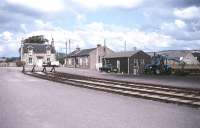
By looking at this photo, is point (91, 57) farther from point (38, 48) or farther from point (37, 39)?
point (37, 39)

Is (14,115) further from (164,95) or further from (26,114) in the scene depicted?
(164,95)

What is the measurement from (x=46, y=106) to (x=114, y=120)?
4.56m

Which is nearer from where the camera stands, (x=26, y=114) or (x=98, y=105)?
(x=26, y=114)

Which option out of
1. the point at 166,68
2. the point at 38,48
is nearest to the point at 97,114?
the point at 166,68

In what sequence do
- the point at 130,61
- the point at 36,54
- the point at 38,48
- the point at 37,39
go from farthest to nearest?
the point at 37,39, the point at 38,48, the point at 36,54, the point at 130,61

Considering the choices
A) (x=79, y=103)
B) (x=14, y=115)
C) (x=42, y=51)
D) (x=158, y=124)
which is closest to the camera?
(x=158, y=124)

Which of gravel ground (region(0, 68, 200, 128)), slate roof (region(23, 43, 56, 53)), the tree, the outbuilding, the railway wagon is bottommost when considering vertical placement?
gravel ground (region(0, 68, 200, 128))

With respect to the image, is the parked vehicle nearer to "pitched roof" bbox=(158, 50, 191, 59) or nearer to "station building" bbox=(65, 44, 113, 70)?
"station building" bbox=(65, 44, 113, 70)

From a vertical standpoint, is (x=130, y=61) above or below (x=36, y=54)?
below

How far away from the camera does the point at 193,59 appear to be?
92.4 m

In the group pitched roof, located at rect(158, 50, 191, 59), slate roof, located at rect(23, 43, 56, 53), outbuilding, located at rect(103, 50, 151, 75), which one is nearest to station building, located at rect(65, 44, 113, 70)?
outbuilding, located at rect(103, 50, 151, 75)

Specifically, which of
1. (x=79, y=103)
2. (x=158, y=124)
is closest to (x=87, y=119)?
(x=158, y=124)

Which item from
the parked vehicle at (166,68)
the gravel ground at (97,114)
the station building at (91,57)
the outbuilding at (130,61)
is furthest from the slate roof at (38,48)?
the gravel ground at (97,114)

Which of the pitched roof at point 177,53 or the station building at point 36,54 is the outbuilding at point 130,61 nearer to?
the pitched roof at point 177,53
